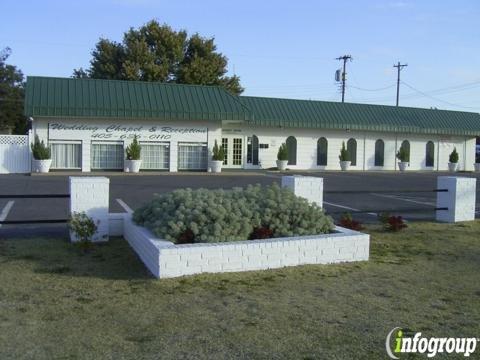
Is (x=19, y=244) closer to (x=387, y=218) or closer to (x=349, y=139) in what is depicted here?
(x=387, y=218)

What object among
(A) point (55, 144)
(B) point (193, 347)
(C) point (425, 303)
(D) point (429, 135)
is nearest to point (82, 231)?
(B) point (193, 347)

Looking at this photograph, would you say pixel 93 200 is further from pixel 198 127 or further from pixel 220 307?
pixel 198 127

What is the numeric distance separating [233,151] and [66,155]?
384 inches

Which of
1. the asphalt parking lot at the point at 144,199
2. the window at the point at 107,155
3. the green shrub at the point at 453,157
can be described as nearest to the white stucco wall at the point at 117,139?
the window at the point at 107,155

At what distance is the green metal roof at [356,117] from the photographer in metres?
33.8

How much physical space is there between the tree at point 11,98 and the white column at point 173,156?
94.4ft

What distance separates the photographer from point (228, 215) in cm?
806

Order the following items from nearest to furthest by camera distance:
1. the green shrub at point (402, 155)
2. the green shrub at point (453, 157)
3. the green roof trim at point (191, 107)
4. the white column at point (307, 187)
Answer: the white column at point (307, 187), the green roof trim at point (191, 107), the green shrub at point (402, 155), the green shrub at point (453, 157)

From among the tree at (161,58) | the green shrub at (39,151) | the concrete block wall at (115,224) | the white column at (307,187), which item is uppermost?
the tree at (161,58)

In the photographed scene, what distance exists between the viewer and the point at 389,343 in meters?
5.03

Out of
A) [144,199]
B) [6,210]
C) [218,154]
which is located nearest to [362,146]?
[218,154]

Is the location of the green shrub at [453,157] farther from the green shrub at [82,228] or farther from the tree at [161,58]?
the green shrub at [82,228]

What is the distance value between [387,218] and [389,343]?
6.40 meters

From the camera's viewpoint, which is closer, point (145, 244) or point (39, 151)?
point (145, 244)
